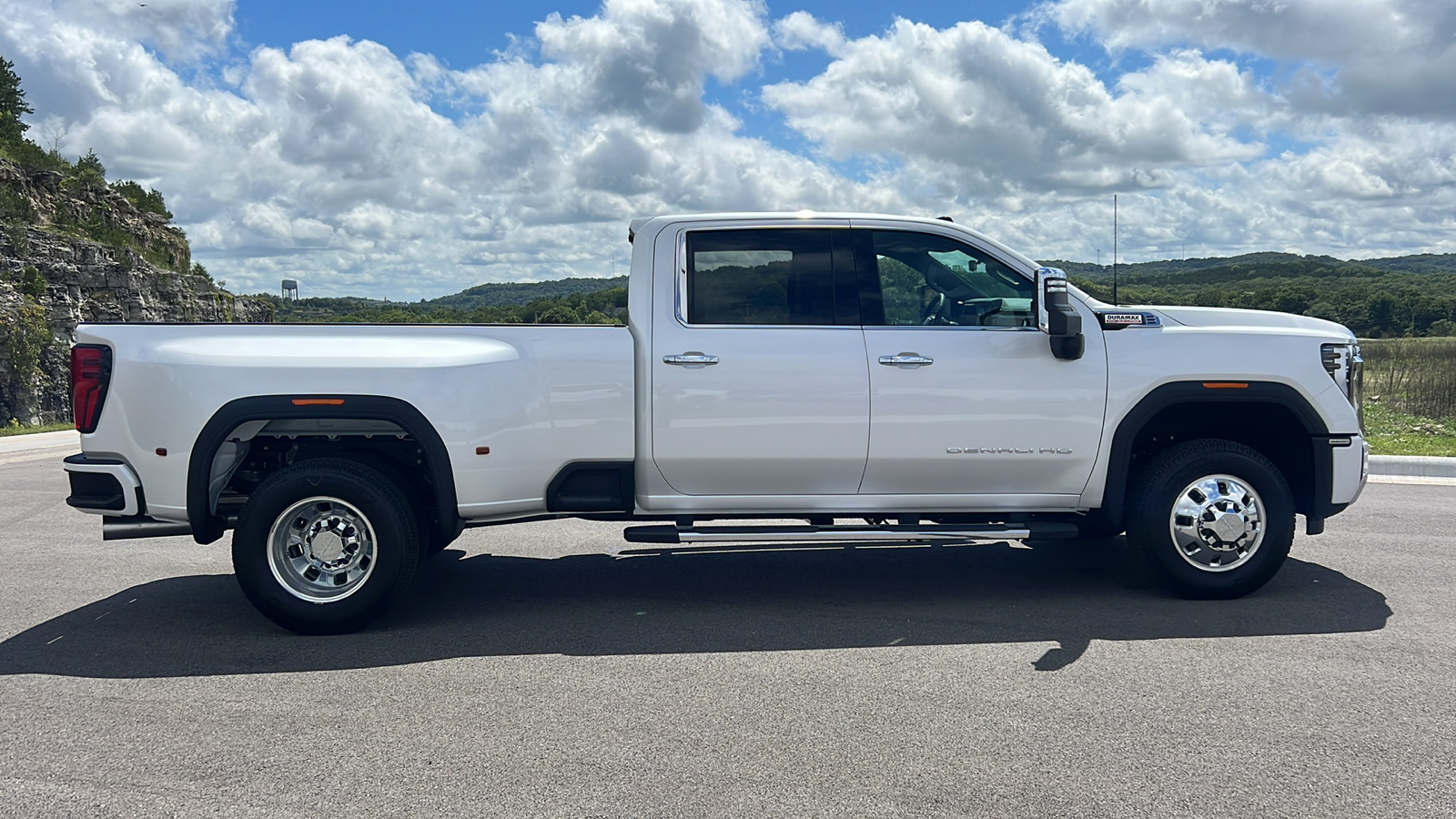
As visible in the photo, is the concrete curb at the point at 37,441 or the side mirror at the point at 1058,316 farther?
the concrete curb at the point at 37,441

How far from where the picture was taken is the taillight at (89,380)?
519 cm

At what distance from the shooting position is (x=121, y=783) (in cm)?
357

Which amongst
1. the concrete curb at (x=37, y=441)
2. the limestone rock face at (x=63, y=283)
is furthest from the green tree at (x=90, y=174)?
the concrete curb at (x=37, y=441)

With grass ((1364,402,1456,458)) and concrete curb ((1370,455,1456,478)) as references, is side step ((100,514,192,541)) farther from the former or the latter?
grass ((1364,402,1456,458))

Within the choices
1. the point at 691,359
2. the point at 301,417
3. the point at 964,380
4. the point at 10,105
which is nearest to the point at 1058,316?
the point at 964,380

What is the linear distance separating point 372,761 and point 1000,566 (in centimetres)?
428

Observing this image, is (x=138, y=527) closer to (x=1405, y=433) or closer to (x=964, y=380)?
(x=964, y=380)

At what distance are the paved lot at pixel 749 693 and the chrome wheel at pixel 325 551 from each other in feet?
0.97

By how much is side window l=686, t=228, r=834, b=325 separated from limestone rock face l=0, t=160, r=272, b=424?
887 inches

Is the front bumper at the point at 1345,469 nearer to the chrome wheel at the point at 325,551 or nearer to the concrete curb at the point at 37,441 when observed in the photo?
the chrome wheel at the point at 325,551

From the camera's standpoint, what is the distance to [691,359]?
5.45m

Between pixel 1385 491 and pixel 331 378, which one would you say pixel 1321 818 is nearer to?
pixel 331 378

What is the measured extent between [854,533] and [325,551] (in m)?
2.69

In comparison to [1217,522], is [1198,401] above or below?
above
